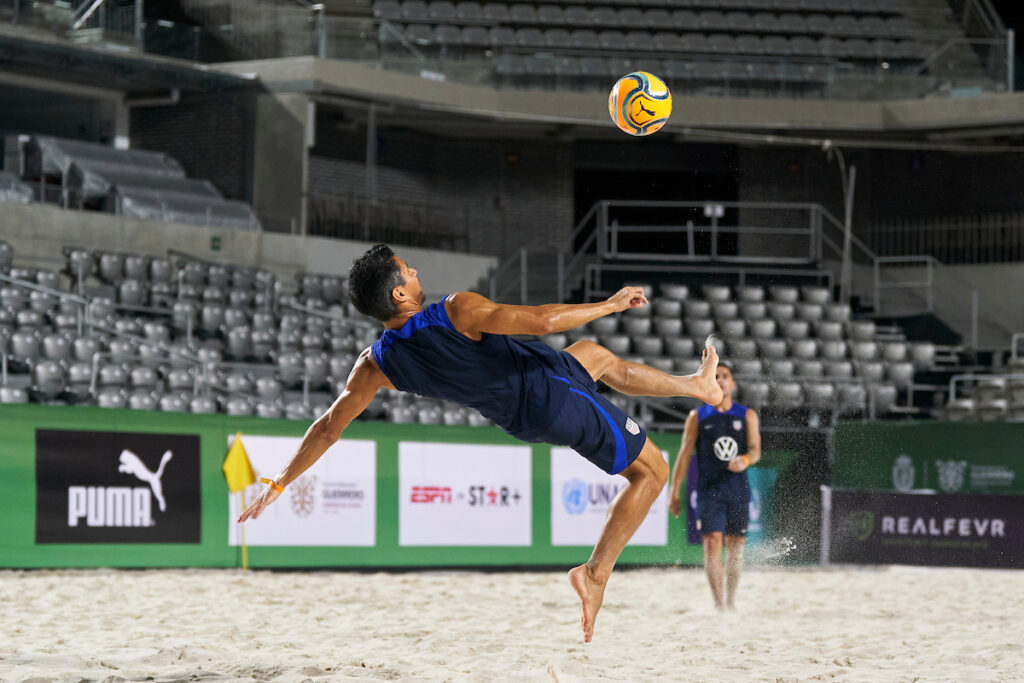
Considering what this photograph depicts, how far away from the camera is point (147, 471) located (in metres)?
11.2

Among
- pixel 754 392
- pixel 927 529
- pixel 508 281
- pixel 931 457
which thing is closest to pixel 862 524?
pixel 927 529

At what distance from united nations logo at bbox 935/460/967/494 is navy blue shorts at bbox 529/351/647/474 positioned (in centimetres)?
913

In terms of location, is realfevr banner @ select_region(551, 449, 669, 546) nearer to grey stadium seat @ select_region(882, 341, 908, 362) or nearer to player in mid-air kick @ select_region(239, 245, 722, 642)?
player in mid-air kick @ select_region(239, 245, 722, 642)

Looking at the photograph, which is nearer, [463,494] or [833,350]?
[463,494]

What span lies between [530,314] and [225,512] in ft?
24.0

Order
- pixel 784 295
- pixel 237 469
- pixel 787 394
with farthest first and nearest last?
pixel 784 295, pixel 787 394, pixel 237 469

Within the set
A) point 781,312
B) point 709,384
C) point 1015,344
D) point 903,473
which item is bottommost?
point 903,473

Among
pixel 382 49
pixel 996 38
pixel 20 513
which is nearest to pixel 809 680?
pixel 20 513

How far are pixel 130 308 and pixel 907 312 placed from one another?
14236 mm

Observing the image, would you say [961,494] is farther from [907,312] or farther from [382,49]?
[382,49]

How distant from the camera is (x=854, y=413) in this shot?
699 inches

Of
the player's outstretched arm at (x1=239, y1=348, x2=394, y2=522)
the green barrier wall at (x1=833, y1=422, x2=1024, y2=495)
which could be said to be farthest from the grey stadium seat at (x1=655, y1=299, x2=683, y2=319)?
the player's outstretched arm at (x1=239, y1=348, x2=394, y2=522)

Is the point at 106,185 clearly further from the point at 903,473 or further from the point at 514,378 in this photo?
the point at 514,378

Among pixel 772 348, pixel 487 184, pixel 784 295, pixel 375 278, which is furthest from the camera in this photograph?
pixel 487 184
